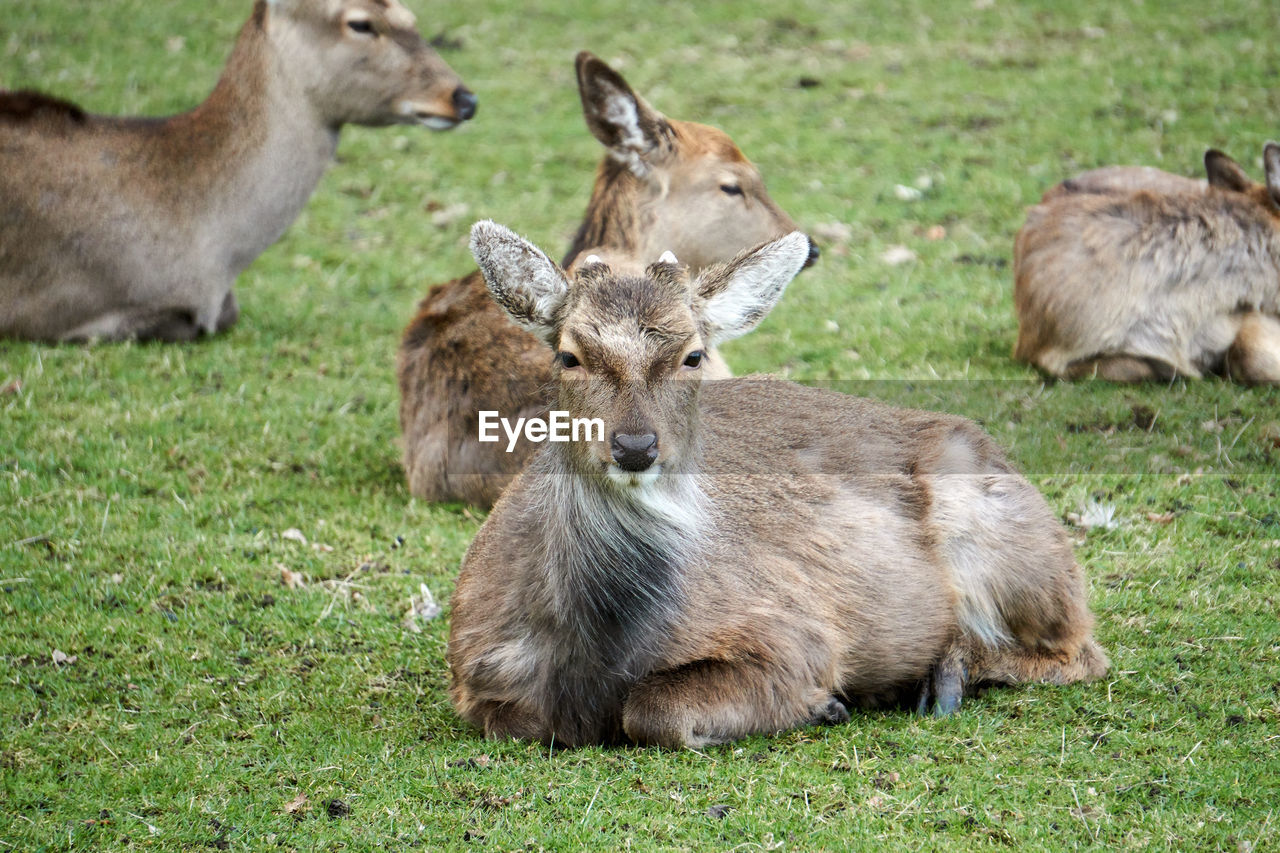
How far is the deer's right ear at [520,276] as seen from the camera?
508 centimetres

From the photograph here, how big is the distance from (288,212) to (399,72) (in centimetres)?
127

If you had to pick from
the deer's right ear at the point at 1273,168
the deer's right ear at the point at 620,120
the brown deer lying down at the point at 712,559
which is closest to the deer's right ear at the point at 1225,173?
the deer's right ear at the point at 1273,168

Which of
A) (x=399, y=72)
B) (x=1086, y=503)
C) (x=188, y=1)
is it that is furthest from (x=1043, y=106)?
(x=188, y=1)

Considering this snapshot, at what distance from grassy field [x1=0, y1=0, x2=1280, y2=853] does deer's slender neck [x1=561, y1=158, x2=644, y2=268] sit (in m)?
1.53

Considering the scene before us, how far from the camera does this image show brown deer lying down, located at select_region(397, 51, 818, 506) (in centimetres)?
773

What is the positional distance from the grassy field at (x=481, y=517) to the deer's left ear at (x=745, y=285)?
1.54m

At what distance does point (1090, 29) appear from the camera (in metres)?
15.8

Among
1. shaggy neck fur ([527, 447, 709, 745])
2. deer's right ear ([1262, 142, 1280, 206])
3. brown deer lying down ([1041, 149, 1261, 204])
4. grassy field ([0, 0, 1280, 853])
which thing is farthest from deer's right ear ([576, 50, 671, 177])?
shaggy neck fur ([527, 447, 709, 745])

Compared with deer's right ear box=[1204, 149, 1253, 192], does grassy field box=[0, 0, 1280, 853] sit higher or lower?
lower

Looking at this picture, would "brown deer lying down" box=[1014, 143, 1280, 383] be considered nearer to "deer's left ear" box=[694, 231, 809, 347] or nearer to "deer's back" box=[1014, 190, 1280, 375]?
"deer's back" box=[1014, 190, 1280, 375]

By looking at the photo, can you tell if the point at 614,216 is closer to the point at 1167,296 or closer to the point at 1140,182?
the point at 1167,296

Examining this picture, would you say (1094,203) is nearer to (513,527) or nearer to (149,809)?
(513,527)

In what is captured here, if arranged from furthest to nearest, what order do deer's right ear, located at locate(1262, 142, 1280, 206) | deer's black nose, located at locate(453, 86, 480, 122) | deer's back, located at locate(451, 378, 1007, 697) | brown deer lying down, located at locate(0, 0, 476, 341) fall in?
deer's black nose, located at locate(453, 86, 480, 122) < brown deer lying down, located at locate(0, 0, 476, 341) < deer's right ear, located at locate(1262, 142, 1280, 206) < deer's back, located at locate(451, 378, 1007, 697)

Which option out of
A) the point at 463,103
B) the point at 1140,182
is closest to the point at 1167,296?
the point at 1140,182
